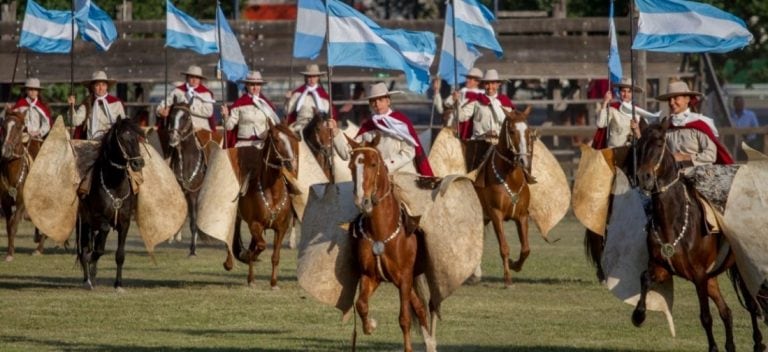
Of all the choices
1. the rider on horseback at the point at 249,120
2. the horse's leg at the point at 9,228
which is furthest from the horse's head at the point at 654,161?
the horse's leg at the point at 9,228

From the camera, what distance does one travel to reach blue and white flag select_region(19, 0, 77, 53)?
26.3 m

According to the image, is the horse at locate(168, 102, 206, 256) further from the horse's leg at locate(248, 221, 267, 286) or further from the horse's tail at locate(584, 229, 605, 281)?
the horse's tail at locate(584, 229, 605, 281)

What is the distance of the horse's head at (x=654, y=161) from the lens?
1435 centimetres

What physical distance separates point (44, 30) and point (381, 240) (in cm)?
1368

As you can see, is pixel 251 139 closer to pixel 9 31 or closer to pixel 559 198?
pixel 559 198

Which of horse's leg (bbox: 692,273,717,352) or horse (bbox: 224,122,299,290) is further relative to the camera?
horse (bbox: 224,122,299,290)

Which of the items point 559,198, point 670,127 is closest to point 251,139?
point 559,198

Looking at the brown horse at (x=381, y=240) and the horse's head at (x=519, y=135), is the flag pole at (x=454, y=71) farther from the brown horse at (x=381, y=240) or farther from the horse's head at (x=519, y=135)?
the brown horse at (x=381, y=240)

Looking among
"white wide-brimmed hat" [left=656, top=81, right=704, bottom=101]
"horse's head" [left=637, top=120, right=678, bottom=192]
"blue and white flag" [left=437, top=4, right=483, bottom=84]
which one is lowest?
"horse's head" [left=637, top=120, right=678, bottom=192]

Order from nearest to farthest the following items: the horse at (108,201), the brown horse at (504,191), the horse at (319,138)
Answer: the horse at (108,201), the brown horse at (504,191), the horse at (319,138)

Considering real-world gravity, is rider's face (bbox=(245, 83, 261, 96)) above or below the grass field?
above

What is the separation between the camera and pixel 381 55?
18391mm

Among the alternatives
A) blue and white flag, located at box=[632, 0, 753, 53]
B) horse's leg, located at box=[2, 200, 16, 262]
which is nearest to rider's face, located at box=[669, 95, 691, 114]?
blue and white flag, located at box=[632, 0, 753, 53]

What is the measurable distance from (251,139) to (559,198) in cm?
426
